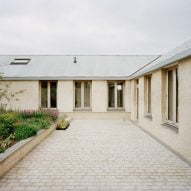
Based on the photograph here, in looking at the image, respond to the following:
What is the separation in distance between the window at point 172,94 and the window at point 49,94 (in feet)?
35.7

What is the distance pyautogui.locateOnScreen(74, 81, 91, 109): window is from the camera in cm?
1923

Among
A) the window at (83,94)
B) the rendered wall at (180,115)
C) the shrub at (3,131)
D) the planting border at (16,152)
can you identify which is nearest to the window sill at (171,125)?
the rendered wall at (180,115)

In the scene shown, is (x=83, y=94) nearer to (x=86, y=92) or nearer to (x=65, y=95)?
(x=86, y=92)

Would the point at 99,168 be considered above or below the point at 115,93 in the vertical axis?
below

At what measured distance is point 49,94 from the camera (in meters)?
19.1

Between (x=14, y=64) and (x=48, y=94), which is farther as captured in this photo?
(x=14, y=64)

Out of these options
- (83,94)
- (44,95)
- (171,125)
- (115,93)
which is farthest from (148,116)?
(44,95)

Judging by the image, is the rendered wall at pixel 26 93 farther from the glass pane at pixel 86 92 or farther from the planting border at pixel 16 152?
the planting border at pixel 16 152

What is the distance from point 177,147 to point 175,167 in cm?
138

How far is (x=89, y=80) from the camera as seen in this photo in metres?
19.0

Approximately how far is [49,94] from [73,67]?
9.62ft

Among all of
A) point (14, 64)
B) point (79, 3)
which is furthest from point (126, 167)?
point (14, 64)

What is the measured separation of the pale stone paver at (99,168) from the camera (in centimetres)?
552

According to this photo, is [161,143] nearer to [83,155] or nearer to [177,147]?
[177,147]
